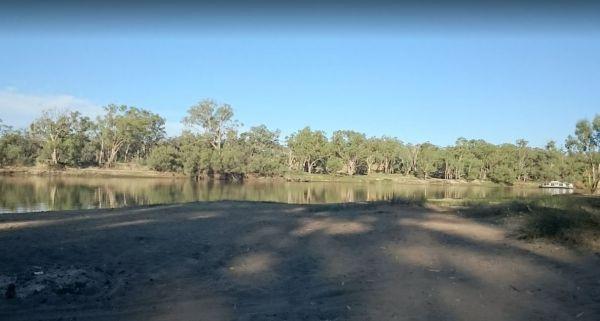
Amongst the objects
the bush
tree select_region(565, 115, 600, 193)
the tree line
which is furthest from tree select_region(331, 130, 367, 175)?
tree select_region(565, 115, 600, 193)

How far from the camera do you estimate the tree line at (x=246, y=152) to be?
74188 mm

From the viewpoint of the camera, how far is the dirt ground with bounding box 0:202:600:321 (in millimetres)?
5008

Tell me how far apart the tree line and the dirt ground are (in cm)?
5364

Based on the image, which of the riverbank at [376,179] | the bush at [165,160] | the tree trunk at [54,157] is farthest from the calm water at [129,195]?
the riverbank at [376,179]

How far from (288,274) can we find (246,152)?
75.5 metres

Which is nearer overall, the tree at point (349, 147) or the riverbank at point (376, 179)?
the riverbank at point (376, 179)

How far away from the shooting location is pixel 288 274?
257 inches

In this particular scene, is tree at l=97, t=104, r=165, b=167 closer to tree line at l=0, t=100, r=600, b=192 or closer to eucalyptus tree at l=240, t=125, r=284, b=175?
tree line at l=0, t=100, r=600, b=192

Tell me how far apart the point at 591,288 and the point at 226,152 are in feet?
231

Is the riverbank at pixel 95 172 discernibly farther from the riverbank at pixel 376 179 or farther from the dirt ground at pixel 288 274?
the dirt ground at pixel 288 274

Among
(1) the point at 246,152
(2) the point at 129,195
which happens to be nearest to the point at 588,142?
(2) the point at 129,195

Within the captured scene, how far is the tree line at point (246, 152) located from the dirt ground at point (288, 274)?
53.6m

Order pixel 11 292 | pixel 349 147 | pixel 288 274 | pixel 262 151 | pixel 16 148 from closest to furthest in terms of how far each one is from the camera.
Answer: pixel 11 292 → pixel 288 274 → pixel 16 148 → pixel 262 151 → pixel 349 147

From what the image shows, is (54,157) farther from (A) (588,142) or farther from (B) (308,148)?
(A) (588,142)
